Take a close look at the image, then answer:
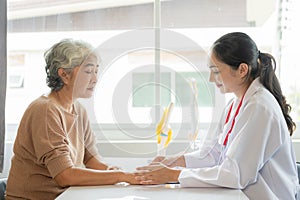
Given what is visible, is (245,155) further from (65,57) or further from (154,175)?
(65,57)

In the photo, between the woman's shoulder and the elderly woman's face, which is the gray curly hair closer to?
the elderly woman's face

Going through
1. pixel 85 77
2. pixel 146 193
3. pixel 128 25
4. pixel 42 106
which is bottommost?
pixel 146 193

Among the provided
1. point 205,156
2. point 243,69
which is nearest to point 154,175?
point 205,156

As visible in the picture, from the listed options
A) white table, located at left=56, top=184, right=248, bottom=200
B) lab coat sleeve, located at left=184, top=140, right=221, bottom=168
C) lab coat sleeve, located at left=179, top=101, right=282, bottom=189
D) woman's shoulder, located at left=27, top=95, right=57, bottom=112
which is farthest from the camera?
lab coat sleeve, located at left=184, top=140, right=221, bottom=168

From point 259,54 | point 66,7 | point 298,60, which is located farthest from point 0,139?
point 298,60

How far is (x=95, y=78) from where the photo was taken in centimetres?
171

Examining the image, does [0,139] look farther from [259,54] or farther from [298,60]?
[298,60]

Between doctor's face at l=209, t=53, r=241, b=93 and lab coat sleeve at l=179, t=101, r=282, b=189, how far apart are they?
177mm

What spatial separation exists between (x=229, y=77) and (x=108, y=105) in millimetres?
531

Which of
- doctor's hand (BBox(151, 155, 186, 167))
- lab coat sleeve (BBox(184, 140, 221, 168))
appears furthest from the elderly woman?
lab coat sleeve (BBox(184, 140, 221, 168))

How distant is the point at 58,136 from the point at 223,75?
0.69 metres

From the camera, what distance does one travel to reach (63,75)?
1896 mm

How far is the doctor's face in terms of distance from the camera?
1.83m

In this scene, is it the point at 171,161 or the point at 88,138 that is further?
the point at 88,138
